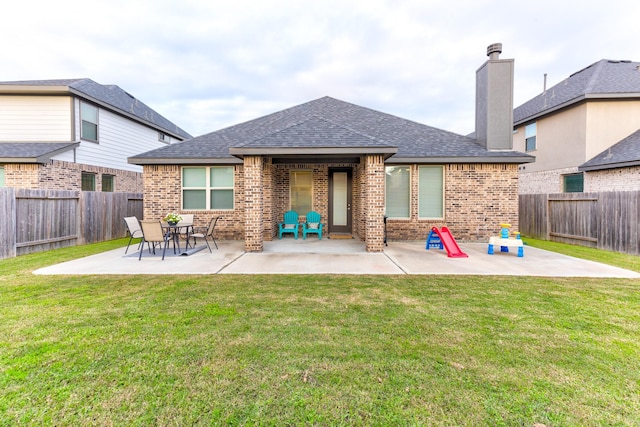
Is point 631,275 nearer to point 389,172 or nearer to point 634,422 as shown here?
point 634,422

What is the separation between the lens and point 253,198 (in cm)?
787

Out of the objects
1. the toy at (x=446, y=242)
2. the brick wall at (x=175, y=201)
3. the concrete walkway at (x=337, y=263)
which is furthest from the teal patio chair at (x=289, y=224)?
the toy at (x=446, y=242)

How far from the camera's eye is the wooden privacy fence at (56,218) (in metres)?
7.15

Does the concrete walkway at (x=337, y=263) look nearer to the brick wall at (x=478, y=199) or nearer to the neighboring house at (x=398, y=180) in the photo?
the brick wall at (x=478, y=199)

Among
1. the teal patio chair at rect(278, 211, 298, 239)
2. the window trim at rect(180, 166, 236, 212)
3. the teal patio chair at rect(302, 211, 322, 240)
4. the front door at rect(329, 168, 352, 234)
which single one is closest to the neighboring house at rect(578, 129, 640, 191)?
the front door at rect(329, 168, 352, 234)

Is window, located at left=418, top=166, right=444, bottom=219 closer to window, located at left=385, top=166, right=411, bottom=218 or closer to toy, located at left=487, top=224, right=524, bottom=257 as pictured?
window, located at left=385, top=166, right=411, bottom=218

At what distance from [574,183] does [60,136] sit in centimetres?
2175

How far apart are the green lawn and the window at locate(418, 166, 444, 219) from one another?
550cm

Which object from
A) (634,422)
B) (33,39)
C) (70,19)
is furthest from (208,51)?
(634,422)

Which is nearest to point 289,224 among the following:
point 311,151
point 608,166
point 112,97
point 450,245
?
point 311,151

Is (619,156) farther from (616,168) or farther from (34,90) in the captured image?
(34,90)

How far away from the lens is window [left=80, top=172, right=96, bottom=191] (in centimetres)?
1211

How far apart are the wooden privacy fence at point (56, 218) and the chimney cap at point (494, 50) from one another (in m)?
14.3

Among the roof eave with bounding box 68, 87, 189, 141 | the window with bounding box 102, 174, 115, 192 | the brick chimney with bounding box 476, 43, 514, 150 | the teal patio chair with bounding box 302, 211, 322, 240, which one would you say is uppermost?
the roof eave with bounding box 68, 87, 189, 141
